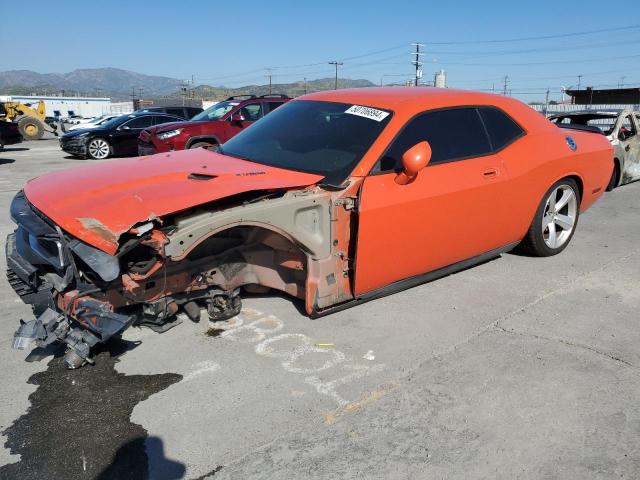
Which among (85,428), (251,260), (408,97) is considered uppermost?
(408,97)

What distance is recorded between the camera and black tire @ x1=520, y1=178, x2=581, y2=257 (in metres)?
4.89

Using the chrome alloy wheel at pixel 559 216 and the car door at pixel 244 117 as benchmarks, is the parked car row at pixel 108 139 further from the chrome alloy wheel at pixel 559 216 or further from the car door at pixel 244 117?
the chrome alloy wheel at pixel 559 216

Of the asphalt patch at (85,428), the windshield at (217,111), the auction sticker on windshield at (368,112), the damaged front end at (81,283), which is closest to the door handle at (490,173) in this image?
the auction sticker on windshield at (368,112)

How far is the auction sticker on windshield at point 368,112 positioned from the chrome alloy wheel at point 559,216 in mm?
2017

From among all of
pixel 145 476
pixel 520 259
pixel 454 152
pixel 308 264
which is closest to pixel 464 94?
pixel 454 152

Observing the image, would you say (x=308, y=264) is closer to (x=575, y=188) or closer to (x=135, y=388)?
(x=135, y=388)

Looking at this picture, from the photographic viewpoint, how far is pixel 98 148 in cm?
1548

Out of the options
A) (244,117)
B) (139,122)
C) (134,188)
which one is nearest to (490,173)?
(134,188)

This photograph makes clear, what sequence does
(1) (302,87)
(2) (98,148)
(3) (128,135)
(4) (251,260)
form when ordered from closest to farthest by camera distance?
(4) (251,260) → (2) (98,148) → (3) (128,135) → (1) (302,87)

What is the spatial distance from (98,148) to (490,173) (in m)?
13.8

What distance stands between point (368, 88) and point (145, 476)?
3.65 m

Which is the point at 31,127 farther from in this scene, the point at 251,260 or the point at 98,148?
the point at 251,260

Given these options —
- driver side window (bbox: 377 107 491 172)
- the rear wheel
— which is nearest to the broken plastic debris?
driver side window (bbox: 377 107 491 172)

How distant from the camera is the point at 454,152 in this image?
4.11 m
